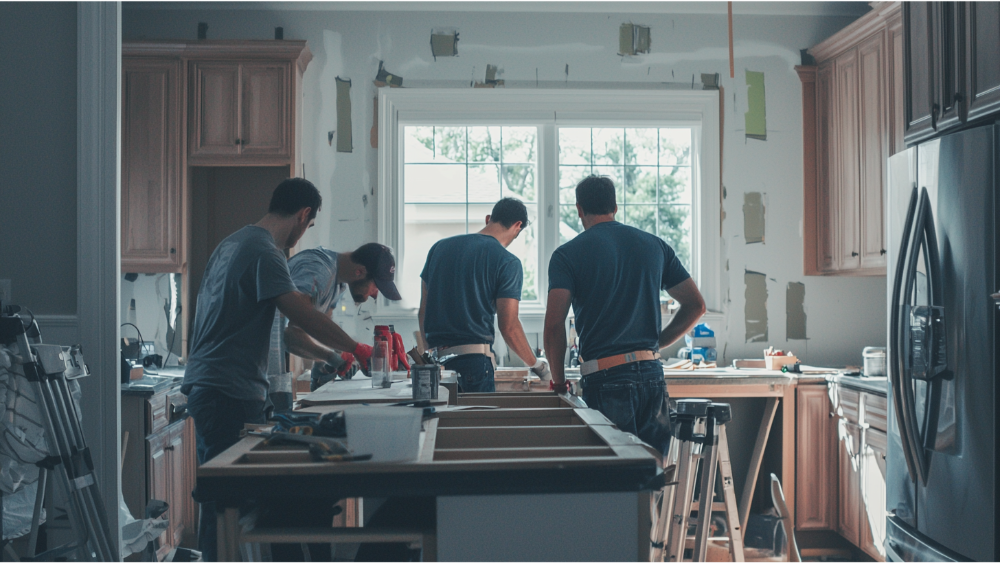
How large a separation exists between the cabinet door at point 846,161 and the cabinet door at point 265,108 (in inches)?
113

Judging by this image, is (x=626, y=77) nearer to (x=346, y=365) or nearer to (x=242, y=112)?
(x=242, y=112)

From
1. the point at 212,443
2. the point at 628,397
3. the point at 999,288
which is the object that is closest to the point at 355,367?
the point at 212,443

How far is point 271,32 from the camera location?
3.96 metres

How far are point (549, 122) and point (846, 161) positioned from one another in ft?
5.16

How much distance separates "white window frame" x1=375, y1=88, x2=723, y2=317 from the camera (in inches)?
157

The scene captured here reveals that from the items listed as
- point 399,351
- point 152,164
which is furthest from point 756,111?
point 152,164

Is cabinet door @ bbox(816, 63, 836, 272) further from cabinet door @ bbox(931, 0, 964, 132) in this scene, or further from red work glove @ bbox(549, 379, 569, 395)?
red work glove @ bbox(549, 379, 569, 395)

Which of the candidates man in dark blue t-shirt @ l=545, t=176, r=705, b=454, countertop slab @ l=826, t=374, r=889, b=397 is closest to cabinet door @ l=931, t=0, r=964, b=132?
man in dark blue t-shirt @ l=545, t=176, r=705, b=454

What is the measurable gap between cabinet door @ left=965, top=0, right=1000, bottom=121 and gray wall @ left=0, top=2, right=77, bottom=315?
2.66 m

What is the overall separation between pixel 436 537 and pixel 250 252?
1264 millimetres

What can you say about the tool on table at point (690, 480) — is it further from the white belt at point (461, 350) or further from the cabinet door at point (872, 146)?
the cabinet door at point (872, 146)

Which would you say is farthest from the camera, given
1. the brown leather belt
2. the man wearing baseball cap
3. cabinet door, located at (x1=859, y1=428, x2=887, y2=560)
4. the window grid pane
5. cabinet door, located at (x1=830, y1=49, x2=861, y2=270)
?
the window grid pane

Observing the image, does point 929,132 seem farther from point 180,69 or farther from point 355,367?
point 180,69

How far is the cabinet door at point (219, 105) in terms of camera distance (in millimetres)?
3664
